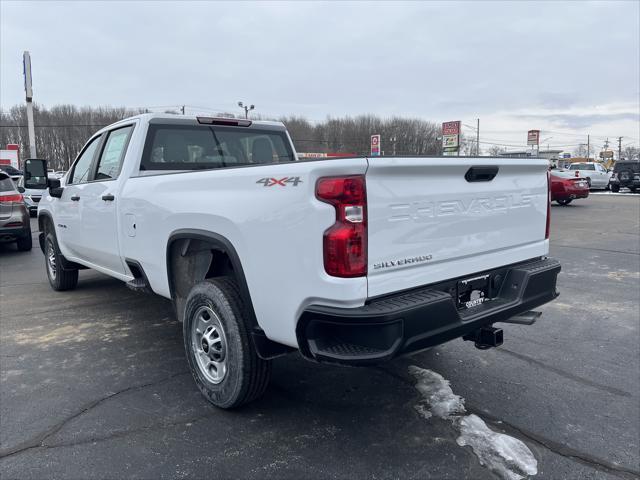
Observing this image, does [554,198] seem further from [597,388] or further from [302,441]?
[302,441]

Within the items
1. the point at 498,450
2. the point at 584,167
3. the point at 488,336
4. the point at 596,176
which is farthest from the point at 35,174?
the point at 584,167

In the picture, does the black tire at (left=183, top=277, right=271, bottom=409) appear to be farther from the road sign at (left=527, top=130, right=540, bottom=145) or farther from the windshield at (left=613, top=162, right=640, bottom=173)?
the windshield at (left=613, top=162, right=640, bottom=173)

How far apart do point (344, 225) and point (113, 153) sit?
3.18 metres

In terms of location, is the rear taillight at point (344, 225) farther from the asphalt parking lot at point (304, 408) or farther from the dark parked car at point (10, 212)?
the dark parked car at point (10, 212)

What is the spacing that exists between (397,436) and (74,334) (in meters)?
3.41

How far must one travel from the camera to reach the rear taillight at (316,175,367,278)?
235 centimetres

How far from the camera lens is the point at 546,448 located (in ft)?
9.21

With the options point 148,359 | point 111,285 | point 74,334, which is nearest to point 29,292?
point 111,285

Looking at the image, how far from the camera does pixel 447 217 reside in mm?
2766

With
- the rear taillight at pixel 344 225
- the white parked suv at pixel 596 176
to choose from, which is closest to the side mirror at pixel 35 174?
the rear taillight at pixel 344 225

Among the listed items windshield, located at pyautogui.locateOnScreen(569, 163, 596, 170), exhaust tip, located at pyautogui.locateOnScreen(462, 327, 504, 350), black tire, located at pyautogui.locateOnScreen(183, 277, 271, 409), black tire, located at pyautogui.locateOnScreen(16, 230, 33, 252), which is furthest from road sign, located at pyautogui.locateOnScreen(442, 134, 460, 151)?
black tire, located at pyautogui.locateOnScreen(183, 277, 271, 409)

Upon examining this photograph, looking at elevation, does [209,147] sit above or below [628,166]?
below

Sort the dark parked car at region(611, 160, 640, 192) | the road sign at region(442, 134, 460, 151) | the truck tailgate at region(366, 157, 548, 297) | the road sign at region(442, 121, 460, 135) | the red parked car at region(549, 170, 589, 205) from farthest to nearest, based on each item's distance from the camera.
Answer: the dark parked car at region(611, 160, 640, 192) < the road sign at region(442, 134, 460, 151) < the road sign at region(442, 121, 460, 135) < the red parked car at region(549, 170, 589, 205) < the truck tailgate at region(366, 157, 548, 297)

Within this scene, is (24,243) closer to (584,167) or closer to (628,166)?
(628,166)
